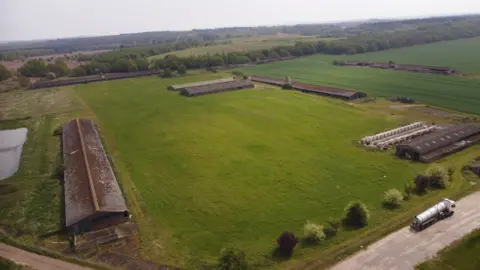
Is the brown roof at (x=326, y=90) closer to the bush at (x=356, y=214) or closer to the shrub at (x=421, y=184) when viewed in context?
the shrub at (x=421, y=184)

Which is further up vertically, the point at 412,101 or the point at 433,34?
the point at 433,34

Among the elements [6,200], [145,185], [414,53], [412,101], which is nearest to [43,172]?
[6,200]

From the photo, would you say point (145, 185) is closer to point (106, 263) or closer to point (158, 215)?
point (158, 215)

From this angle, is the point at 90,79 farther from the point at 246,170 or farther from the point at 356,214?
the point at 356,214

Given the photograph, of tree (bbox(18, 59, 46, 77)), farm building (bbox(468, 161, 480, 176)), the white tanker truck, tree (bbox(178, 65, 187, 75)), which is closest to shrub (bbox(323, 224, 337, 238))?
the white tanker truck

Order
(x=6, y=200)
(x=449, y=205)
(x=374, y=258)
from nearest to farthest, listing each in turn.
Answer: (x=374, y=258)
(x=449, y=205)
(x=6, y=200)

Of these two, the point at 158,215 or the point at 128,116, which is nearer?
the point at 158,215

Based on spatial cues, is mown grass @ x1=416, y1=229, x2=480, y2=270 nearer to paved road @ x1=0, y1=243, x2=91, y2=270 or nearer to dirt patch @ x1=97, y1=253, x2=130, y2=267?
dirt patch @ x1=97, y1=253, x2=130, y2=267
